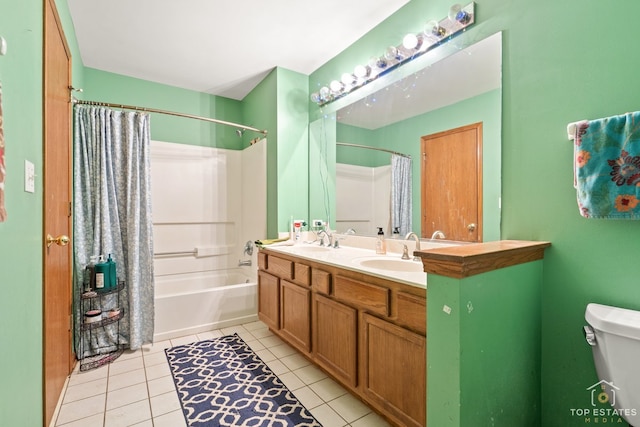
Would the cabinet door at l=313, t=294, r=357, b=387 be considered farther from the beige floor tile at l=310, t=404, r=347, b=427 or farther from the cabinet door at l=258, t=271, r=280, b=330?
the cabinet door at l=258, t=271, r=280, b=330

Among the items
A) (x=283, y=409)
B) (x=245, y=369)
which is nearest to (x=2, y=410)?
(x=283, y=409)

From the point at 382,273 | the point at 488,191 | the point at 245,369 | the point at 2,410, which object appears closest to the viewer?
the point at 2,410

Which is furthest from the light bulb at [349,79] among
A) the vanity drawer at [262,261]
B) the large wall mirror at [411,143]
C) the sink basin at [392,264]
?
the vanity drawer at [262,261]

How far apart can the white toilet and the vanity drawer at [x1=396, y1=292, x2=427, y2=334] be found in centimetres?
58

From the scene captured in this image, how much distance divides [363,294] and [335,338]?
410mm

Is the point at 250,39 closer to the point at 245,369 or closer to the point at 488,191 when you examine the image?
the point at 488,191

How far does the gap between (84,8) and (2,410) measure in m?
2.46

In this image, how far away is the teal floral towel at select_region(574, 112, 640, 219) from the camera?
3.44ft

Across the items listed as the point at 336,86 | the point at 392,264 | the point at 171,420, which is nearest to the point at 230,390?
the point at 171,420

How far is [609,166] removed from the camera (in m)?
1.09

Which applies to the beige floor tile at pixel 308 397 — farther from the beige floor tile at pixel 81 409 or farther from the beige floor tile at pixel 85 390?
the beige floor tile at pixel 85 390

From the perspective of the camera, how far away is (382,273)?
4.63 ft

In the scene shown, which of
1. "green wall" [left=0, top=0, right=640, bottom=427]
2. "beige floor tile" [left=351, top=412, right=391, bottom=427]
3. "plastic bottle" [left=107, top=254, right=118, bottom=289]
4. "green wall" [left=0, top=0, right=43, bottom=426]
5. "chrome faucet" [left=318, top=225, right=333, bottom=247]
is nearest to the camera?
"green wall" [left=0, top=0, right=43, bottom=426]

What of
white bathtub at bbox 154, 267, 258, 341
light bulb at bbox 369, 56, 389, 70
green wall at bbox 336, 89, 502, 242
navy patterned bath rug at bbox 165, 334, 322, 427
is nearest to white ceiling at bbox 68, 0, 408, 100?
light bulb at bbox 369, 56, 389, 70
